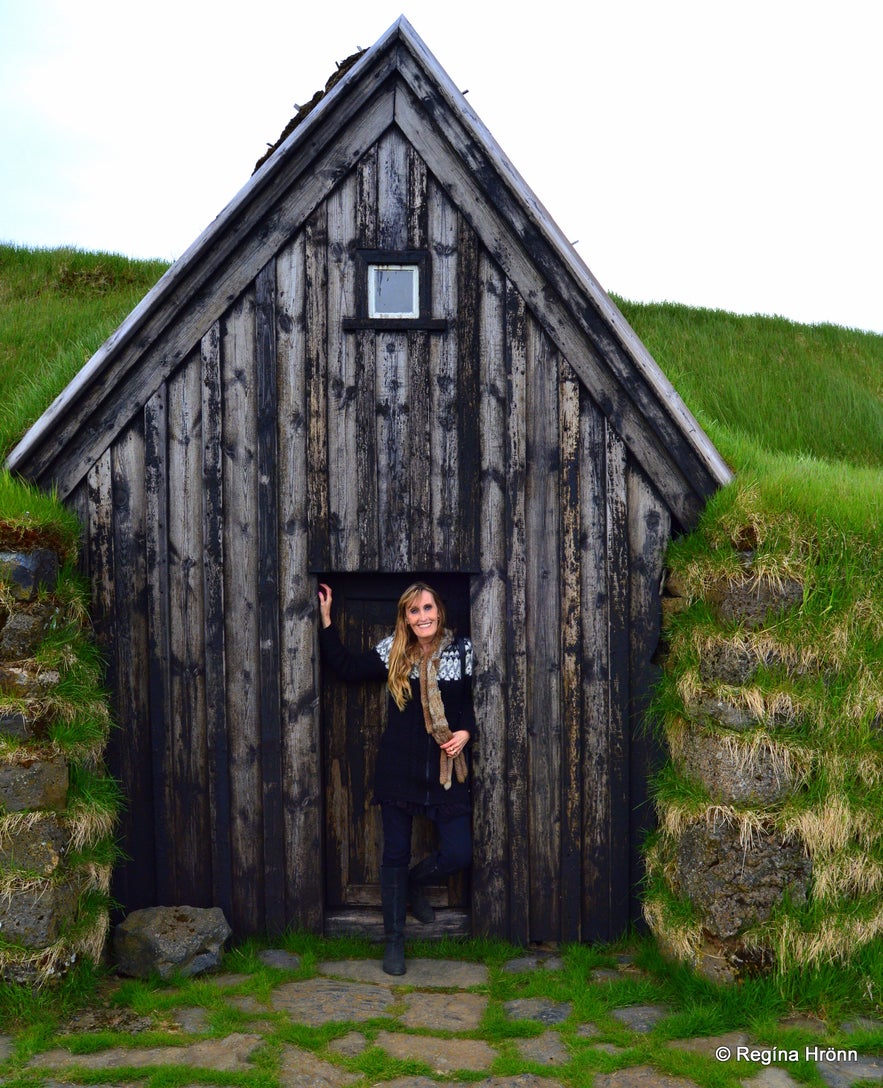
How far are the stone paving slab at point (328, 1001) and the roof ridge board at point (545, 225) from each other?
132 inches

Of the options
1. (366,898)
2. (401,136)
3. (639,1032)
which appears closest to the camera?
(639,1032)

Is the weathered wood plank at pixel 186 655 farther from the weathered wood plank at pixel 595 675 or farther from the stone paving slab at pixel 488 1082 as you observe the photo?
the weathered wood plank at pixel 595 675

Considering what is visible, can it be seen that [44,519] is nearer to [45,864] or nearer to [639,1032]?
[45,864]

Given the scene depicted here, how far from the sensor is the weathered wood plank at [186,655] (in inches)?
228

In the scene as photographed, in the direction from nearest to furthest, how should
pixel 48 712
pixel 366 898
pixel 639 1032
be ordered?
pixel 639 1032, pixel 48 712, pixel 366 898

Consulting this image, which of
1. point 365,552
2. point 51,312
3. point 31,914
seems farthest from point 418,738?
point 51,312

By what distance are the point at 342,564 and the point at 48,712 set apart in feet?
5.77

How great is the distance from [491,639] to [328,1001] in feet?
6.94

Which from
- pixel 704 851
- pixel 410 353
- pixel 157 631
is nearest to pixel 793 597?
pixel 704 851

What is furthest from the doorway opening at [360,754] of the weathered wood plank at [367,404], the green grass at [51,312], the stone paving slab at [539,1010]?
the green grass at [51,312]

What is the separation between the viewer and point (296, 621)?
230 inches

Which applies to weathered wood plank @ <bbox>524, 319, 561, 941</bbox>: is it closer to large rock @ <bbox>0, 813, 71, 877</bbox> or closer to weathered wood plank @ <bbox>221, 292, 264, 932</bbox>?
weathered wood plank @ <bbox>221, 292, 264, 932</bbox>

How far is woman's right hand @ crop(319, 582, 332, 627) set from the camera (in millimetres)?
5844

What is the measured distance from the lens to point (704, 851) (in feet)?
17.1
